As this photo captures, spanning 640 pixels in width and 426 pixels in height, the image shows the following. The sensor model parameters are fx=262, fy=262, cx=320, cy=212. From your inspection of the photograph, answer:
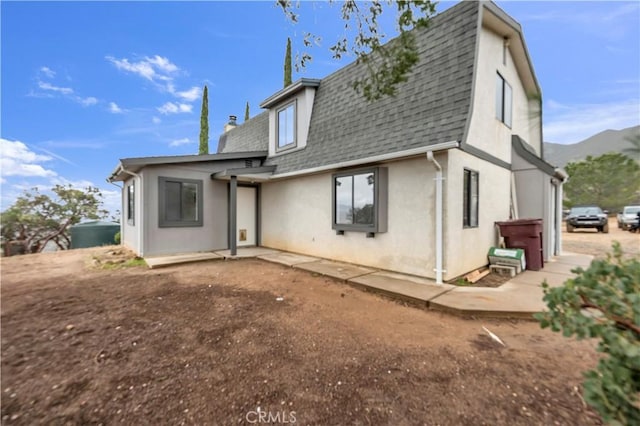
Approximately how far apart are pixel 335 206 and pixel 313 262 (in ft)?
5.37

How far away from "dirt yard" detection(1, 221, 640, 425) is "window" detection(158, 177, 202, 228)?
373 centimetres

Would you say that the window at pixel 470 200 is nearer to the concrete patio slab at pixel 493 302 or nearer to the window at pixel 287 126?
the concrete patio slab at pixel 493 302

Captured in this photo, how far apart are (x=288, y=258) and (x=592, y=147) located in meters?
6.83

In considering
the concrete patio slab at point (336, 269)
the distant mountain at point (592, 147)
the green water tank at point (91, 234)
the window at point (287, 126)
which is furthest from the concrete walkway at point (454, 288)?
the green water tank at point (91, 234)

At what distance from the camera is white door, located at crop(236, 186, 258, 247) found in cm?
991

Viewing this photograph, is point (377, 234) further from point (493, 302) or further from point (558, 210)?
point (558, 210)

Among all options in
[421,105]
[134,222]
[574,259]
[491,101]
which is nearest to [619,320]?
[421,105]

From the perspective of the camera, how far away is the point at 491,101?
6.41 m

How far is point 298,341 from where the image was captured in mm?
3025

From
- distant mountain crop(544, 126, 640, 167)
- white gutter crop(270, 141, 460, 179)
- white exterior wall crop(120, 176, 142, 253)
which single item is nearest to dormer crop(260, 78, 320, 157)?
white gutter crop(270, 141, 460, 179)

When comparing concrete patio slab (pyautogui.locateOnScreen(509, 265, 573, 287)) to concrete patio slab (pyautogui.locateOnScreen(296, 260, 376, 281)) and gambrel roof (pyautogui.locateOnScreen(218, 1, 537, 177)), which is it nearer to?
concrete patio slab (pyautogui.locateOnScreen(296, 260, 376, 281))

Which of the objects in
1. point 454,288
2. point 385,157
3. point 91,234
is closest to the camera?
point 454,288

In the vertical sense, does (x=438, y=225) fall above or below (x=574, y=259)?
above

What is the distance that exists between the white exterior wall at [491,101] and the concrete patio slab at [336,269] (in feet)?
12.1
